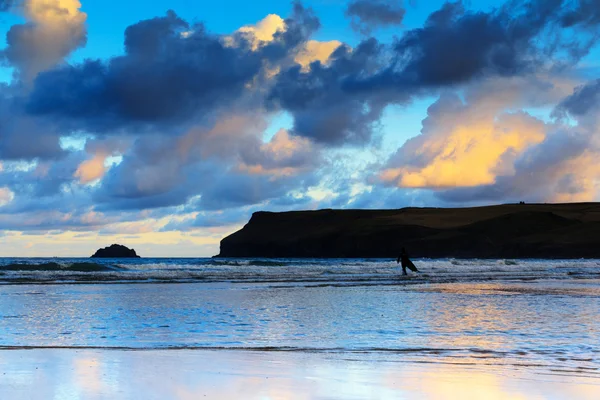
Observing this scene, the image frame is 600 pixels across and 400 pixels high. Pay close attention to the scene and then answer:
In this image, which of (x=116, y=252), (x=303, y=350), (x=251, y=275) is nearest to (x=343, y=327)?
(x=303, y=350)

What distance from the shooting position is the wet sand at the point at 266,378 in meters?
8.02

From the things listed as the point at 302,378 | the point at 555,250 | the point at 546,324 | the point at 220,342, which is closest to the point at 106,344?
the point at 220,342

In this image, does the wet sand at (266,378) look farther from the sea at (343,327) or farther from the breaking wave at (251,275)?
the breaking wave at (251,275)

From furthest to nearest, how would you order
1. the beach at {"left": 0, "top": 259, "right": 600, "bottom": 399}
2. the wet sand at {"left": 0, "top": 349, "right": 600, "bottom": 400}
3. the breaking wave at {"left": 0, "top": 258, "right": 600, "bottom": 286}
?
the breaking wave at {"left": 0, "top": 258, "right": 600, "bottom": 286} < the beach at {"left": 0, "top": 259, "right": 600, "bottom": 399} < the wet sand at {"left": 0, "top": 349, "right": 600, "bottom": 400}

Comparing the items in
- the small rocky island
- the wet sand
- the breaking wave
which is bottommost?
the wet sand

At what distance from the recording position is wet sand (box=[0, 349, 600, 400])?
8.02 m

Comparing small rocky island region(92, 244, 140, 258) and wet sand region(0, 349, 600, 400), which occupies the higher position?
small rocky island region(92, 244, 140, 258)

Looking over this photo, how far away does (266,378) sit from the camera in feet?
29.7

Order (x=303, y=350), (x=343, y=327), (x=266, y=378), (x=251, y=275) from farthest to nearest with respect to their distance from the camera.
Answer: (x=251, y=275) < (x=343, y=327) < (x=303, y=350) < (x=266, y=378)

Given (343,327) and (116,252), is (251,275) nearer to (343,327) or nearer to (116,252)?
(343,327)

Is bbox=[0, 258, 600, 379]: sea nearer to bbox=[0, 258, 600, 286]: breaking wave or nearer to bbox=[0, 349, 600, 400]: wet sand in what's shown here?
bbox=[0, 349, 600, 400]: wet sand

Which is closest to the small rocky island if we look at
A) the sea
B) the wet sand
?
the sea

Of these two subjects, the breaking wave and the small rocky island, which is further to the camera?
the small rocky island

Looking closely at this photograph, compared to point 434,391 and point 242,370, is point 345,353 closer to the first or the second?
point 242,370
